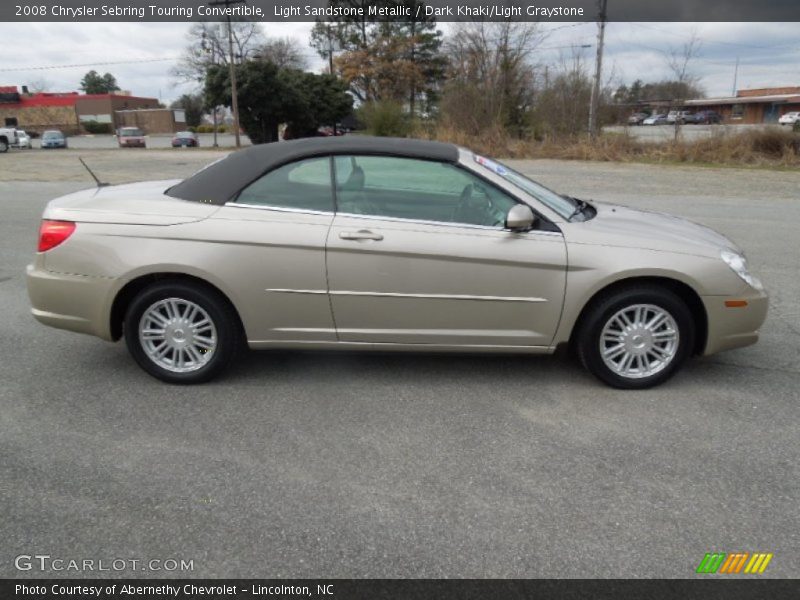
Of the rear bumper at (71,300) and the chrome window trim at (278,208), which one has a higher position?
the chrome window trim at (278,208)

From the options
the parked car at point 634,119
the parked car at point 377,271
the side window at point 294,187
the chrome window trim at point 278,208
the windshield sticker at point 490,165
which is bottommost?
the parked car at point 377,271

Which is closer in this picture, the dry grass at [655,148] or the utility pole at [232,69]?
the dry grass at [655,148]

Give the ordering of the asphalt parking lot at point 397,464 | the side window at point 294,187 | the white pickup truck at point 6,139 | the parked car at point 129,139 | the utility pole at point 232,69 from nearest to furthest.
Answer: the asphalt parking lot at point 397,464, the side window at point 294,187, the white pickup truck at point 6,139, the utility pole at point 232,69, the parked car at point 129,139

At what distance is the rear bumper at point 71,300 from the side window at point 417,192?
1633 millimetres

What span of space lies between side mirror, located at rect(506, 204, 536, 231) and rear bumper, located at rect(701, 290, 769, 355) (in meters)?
1.19

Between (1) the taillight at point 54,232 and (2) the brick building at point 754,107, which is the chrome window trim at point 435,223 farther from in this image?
(2) the brick building at point 754,107

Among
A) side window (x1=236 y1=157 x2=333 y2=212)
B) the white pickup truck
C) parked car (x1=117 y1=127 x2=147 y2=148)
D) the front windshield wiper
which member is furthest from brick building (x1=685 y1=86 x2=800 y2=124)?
side window (x1=236 y1=157 x2=333 y2=212)

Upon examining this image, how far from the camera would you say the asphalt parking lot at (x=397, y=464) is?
2.54 m

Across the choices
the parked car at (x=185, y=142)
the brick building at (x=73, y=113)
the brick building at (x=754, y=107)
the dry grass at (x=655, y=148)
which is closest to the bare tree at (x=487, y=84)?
the dry grass at (x=655, y=148)
